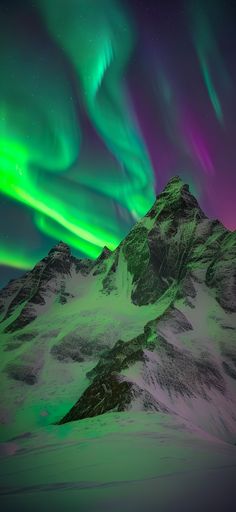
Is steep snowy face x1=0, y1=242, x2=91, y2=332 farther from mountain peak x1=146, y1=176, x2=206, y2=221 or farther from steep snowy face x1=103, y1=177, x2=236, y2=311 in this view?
mountain peak x1=146, y1=176, x2=206, y2=221

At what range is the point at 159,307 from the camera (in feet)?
365

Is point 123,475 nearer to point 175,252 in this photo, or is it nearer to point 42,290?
point 175,252

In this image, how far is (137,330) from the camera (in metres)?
100

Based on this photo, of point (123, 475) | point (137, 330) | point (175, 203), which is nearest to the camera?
point (123, 475)

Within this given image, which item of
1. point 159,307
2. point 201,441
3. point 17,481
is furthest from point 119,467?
point 159,307

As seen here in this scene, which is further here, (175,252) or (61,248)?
(61,248)

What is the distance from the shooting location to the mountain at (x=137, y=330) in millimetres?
45781

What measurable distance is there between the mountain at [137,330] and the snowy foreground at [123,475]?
48.2 ft

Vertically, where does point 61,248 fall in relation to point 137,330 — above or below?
above

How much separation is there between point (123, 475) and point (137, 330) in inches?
3482

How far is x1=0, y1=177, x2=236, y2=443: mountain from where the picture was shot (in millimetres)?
45781

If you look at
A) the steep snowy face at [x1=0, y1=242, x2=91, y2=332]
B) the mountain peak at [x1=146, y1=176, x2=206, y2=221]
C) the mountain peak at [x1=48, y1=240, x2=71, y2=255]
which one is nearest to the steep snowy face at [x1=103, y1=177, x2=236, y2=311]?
the mountain peak at [x1=146, y1=176, x2=206, y2=221]

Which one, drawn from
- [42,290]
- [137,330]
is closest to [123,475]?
[137,330]

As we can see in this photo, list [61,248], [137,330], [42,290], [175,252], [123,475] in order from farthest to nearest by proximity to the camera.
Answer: [61,248], [42,290], [175,252], [137,330], [123,475]
